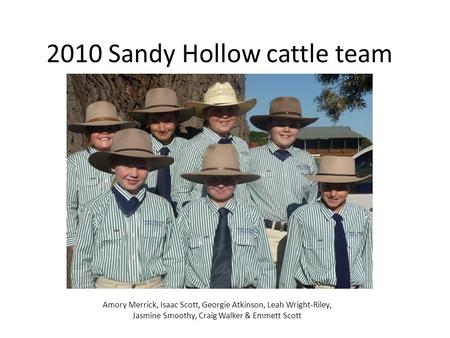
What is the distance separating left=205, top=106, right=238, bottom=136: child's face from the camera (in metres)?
5.82

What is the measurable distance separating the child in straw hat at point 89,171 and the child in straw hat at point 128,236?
53 cm

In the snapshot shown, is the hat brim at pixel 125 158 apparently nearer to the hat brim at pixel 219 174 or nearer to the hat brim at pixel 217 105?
the hat brim at pixel 219 174

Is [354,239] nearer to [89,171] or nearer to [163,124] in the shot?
[163,124]

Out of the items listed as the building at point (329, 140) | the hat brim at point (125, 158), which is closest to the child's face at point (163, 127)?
the hat brim at point (125, 158)

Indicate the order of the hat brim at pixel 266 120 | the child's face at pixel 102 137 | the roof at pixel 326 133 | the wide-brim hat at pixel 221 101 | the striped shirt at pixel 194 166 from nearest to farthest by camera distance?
the striped shirt at pixel 194 166, the child's face at pixel 102 137, the wide-brim hat at pixel 221 101, the hat brim at pixel 266 120, the roof at pixel 326 133

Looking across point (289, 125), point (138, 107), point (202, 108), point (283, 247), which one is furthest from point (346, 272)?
point (138, 107)

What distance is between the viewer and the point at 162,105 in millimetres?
5973

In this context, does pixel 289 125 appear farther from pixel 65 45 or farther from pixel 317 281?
pixel 65 45

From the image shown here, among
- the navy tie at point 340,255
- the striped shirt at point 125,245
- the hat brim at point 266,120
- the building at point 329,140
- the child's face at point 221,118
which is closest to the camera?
the striped shirt at point 125,245

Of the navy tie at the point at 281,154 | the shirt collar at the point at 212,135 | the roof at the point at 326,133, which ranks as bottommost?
the navy tie at the point at 281,154

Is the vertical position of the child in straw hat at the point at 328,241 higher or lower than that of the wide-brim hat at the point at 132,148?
lower

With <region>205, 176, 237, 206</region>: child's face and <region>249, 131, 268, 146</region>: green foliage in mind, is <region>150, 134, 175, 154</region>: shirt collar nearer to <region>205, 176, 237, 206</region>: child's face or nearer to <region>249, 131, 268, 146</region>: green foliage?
<region>205, 176, 237, 206</region>: child's face

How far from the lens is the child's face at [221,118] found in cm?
582

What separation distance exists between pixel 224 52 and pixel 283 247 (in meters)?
1.63
